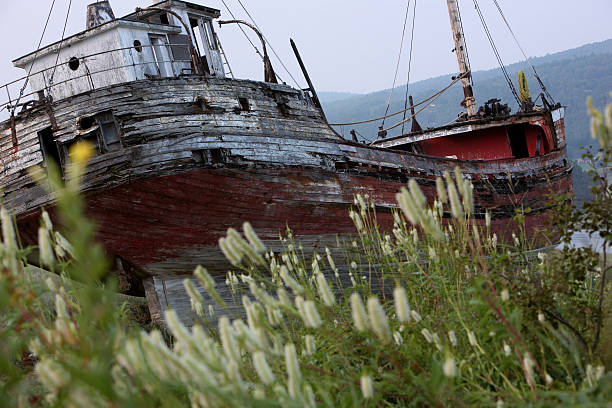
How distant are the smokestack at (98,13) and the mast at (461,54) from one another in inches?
409

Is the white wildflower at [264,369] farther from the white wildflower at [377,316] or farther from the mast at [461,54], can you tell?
the mast at [461,54]

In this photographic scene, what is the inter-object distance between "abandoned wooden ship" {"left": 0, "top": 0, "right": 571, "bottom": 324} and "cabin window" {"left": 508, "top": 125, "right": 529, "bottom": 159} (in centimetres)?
597

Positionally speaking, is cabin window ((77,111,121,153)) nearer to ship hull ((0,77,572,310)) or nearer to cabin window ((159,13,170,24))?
ship hull ((0,77,572,310))

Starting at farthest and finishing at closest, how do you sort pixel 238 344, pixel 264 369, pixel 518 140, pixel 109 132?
pixel 518 140 → pixel 109 132 → pixel 238 344 → pixel 264 369

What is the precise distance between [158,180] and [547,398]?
5.98 metres

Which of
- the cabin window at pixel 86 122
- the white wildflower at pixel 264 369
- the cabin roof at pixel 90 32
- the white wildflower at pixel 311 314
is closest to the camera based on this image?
the white wildflower at pixel 264 369

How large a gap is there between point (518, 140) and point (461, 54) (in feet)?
11.0

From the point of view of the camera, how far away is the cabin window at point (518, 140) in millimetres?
14977

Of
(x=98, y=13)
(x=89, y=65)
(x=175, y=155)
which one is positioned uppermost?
(x=98, y=13)

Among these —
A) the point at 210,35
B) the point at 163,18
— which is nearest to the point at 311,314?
the point at 163,18

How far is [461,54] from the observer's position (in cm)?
1631

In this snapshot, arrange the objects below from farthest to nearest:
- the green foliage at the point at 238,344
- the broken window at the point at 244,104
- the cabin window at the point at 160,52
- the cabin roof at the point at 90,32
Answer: the cabin window at the point at 160,52
the cabin roof at the point at 90,32
the broken window at the point at 244,104
the green foliage at the point at 238,344

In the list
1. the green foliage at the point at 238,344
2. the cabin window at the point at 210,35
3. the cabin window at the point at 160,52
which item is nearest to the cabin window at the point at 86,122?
the cabin window at the point at 160,52

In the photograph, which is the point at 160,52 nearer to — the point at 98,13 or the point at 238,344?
the point at 98,13
